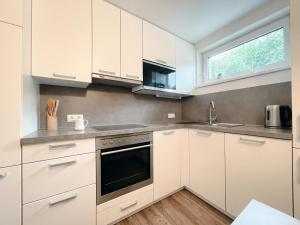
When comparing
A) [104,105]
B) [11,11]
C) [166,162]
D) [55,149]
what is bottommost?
[166,162]

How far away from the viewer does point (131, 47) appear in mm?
1653

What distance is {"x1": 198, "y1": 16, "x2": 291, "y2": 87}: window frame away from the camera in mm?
1513

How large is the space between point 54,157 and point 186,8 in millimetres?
1937

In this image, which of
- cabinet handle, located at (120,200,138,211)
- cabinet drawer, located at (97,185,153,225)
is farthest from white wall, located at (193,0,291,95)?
cabinet handle, located at (120,200,138,211)

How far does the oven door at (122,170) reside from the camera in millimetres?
1218

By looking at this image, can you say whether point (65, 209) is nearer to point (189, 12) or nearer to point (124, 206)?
point (124, 206)

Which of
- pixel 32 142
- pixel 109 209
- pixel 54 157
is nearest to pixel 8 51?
pixel 32 142

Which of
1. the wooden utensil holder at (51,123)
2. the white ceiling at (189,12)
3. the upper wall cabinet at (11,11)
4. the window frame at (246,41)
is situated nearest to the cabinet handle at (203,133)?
the window frame at (246,41)

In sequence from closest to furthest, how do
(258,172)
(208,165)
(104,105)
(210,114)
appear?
(258,172) < (208,165) < (104,105) < (210,114)

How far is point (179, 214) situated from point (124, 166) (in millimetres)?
756

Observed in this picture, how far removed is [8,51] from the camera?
89 cm

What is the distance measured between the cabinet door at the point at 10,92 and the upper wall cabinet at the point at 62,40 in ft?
0.84

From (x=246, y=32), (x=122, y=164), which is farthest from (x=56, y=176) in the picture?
(x=246, y=32)

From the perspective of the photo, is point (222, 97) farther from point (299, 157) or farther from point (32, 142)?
point (32, 142)
